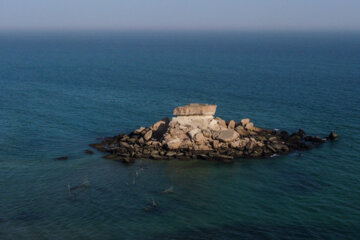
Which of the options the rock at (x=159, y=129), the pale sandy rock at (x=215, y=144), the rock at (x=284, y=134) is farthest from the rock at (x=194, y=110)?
the rock at (x=284, y=134)

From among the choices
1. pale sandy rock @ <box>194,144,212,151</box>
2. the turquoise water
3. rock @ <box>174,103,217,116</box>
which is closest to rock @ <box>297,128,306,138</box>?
the turquoise water

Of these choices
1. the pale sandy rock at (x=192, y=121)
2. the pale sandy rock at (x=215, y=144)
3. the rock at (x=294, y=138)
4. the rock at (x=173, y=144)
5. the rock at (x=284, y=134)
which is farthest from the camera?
the rock at (x=284, y=134)

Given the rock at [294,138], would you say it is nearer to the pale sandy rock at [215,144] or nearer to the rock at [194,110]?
the pale sandy rock at [215,144]

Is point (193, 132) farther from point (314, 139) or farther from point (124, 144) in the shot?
point (314, 139)

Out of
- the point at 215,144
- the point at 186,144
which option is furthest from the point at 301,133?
the point at 186,144

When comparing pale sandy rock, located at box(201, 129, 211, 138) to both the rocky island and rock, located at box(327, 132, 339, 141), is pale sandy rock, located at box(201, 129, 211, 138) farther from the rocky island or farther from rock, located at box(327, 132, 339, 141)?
rock, located at box(327, 132, 339, 141)

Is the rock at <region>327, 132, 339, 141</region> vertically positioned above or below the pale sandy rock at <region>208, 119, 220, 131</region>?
below

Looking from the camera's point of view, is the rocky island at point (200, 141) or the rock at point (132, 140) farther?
the rock at point (132, 140)
